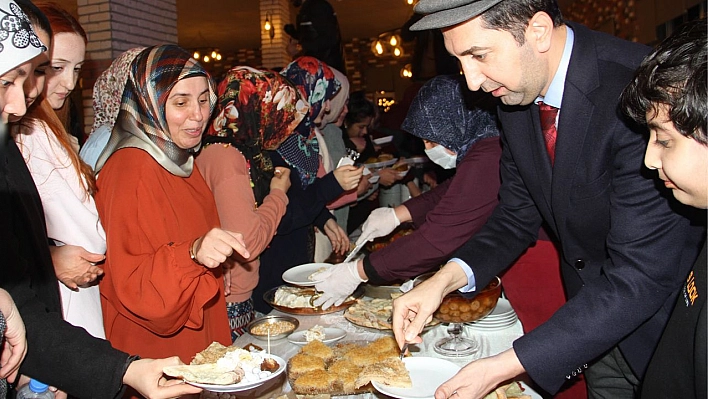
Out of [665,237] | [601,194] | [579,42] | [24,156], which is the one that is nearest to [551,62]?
[579,42]

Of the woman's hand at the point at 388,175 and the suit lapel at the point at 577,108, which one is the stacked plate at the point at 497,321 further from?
the woman's hand at the point at 388,175

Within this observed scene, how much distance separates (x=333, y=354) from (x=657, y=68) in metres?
1.15

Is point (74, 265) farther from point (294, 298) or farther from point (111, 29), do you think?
point (111, 29)

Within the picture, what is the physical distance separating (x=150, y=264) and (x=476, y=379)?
1067 millimetres

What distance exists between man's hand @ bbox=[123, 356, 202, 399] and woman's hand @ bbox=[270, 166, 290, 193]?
4.69 feet

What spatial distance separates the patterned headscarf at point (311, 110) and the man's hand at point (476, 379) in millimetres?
1908

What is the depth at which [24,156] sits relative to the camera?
174 centimetres

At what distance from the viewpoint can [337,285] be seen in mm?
2113

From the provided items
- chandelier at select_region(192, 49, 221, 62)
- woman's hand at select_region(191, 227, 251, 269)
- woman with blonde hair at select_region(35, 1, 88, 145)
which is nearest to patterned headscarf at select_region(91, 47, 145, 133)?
woman with blonde hair at select_region(35, 1, 88, 145)

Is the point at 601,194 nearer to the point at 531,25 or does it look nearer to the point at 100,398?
the point at 531,25

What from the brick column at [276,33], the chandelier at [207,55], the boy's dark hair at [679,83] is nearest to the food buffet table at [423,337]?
the boy's dark hair at [679,83]

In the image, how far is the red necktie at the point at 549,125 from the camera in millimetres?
1662

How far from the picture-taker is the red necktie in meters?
1.66

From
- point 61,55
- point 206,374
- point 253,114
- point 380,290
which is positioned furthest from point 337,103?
point 206,374
